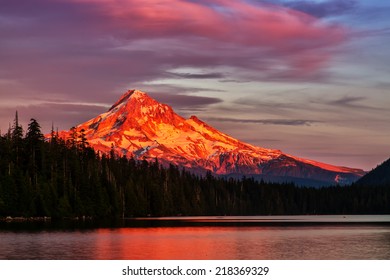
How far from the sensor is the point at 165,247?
94562 mm

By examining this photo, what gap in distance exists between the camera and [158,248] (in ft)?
303

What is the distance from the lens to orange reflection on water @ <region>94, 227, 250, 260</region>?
8331cm

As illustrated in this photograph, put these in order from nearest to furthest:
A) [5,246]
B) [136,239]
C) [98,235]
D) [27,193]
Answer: [5,246]
[136,239]
[98,235]
[27,193]

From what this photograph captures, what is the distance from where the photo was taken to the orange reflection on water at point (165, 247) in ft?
273

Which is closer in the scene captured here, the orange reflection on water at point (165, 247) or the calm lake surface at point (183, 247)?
the calm lake surface at point (183, 247)

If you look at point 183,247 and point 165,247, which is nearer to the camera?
point 165,247

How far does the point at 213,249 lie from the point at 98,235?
103 feet

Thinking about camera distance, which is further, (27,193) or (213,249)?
(27,193)

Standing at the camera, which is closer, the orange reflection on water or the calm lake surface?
the calm lake surface

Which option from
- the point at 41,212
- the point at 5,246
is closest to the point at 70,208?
the point at 41,212
